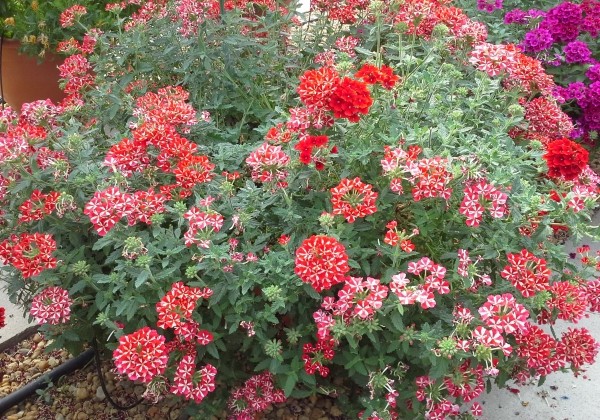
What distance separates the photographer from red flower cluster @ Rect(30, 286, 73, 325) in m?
1.61

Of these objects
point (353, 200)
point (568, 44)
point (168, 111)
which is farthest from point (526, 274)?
point (568, 44)

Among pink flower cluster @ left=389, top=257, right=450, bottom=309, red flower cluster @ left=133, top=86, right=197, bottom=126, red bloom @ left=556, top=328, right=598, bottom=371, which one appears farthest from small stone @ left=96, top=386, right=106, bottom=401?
red bloom @ left=556, top=328, right=598, bottom=371

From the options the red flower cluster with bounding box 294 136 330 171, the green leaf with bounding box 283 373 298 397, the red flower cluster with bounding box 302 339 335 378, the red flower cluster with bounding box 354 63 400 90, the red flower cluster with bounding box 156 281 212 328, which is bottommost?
the green leaf with bounding box 283 373 298 397

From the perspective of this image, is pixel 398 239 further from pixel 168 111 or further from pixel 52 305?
pixel 52 305

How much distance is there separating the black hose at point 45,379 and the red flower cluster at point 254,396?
2.25 ft

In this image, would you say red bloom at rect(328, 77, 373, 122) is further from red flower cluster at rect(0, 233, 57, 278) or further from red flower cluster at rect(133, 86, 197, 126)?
red flower cluster at rect(0, 233, 57, 278)

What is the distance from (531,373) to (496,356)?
207 millimetres

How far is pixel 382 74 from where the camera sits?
1684 millimetres

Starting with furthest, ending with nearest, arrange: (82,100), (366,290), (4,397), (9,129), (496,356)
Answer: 1. (82,100)
2. (4,397)
3. (9,129)
4. (496,356)
5. (366,290)

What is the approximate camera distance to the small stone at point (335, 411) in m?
2.03

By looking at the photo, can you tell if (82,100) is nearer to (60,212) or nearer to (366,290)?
(60,212)

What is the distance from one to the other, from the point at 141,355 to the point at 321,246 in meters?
0.45

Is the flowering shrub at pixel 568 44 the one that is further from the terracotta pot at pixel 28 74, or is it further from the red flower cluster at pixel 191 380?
the terracotta pot at pixel 28 74

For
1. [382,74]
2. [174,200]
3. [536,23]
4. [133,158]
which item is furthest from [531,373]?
[536,23]
